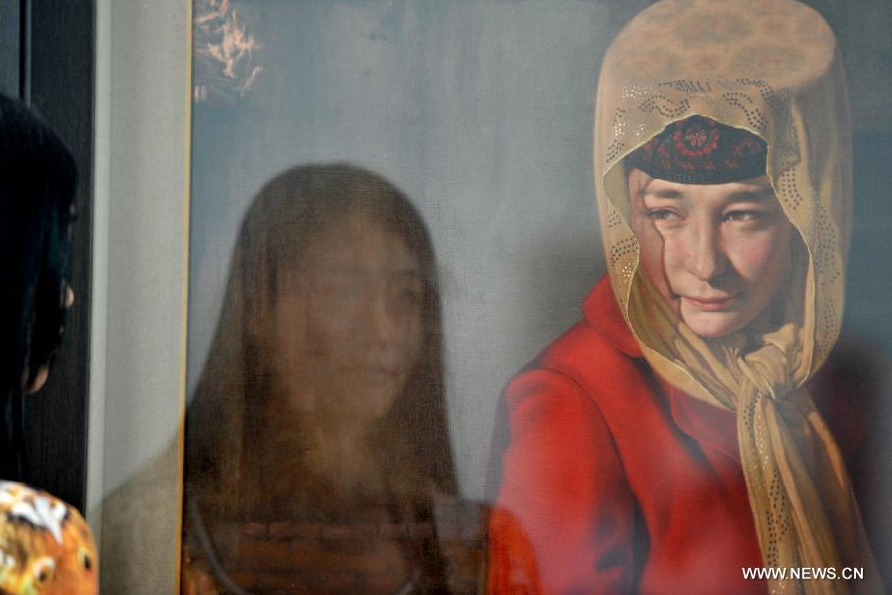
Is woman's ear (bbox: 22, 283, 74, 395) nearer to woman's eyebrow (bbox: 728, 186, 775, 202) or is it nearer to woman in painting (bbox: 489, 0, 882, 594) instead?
woman in painting (bbox: 489, 0, 882, 594)

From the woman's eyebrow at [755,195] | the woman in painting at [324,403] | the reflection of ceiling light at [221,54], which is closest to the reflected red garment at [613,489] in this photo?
the woman in painting at [324,403]

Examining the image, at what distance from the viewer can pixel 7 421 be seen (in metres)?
1.34

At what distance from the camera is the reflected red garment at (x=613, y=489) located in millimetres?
2260

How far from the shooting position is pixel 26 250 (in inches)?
53.0

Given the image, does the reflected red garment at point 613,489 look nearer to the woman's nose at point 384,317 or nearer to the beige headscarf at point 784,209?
the beige headscarf at point 784,209

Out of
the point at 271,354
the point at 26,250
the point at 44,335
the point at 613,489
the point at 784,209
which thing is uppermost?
the point at 784,209

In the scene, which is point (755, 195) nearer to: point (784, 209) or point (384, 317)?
point (784, 209)

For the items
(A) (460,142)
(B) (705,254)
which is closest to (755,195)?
(B) (705,254)

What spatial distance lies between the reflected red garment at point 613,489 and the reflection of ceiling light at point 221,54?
3.34 feet

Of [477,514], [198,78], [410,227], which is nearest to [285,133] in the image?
[198,78]

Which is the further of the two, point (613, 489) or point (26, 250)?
point (613, 489)

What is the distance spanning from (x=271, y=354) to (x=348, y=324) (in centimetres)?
21

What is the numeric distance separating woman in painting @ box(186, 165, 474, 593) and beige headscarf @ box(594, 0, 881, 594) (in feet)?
1.86

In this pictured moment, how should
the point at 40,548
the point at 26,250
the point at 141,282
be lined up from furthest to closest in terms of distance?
the point at 141,282
the point at 26,250
the point at 40,548
